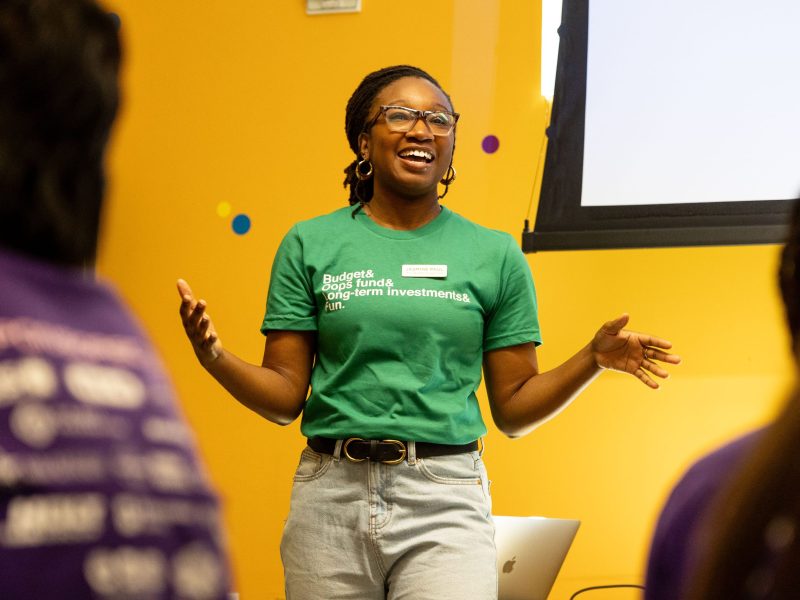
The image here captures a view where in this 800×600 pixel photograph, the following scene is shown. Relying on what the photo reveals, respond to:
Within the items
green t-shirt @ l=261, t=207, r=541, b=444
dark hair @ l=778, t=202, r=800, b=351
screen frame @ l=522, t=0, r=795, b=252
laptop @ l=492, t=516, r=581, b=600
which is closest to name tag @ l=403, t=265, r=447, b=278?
green t-shirt @ l=261, t=207, r=541, b=444

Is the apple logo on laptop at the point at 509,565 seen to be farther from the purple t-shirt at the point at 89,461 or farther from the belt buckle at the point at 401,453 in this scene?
the purple t-shirt at the point at 89,461

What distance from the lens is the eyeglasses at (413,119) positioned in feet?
6.24

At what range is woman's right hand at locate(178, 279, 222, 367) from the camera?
63.6 inches

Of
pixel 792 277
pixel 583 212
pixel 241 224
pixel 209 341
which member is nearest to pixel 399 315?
pixel 209 341

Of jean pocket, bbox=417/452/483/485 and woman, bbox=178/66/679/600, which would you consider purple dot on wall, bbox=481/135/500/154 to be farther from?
jean pocket, bbox=417/452/483/485

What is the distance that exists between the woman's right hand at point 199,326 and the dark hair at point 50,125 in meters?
0.92

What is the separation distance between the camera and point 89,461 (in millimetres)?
621

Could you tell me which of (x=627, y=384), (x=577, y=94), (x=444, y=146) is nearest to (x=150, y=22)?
(x=577, y=94)

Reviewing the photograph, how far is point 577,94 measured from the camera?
8.66 feet

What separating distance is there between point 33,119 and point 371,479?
→ 1.09 m

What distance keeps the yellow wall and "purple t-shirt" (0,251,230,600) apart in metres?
2.04

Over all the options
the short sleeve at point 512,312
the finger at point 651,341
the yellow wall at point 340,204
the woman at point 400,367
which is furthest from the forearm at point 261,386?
the yellow wall at point 340,204

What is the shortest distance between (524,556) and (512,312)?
0.67 m

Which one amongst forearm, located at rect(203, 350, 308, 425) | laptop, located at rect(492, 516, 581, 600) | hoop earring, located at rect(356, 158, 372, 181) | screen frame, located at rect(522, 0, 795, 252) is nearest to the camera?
forearm, located at rect(203, 350, 308, 425)
